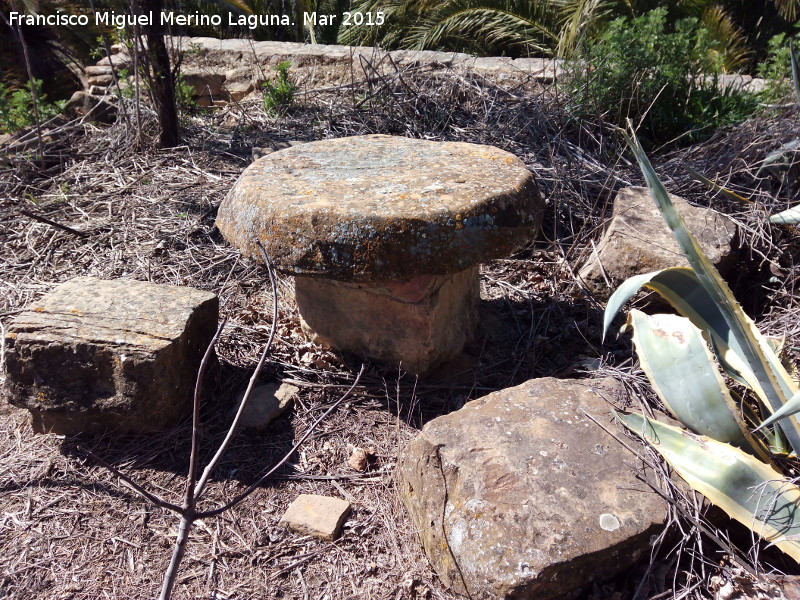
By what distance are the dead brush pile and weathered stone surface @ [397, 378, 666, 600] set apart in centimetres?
12

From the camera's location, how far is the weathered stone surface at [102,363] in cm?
241

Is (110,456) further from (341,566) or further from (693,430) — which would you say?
(693,430)

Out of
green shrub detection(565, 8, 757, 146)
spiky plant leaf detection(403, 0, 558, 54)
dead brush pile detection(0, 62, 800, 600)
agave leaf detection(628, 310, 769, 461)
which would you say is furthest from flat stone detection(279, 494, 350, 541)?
Result: spiky plant leaf detection(403, 0, 558, 54)

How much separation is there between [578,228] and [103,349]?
2435 mm

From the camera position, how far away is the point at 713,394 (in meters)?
2.00

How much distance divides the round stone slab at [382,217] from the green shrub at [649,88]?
180 cm

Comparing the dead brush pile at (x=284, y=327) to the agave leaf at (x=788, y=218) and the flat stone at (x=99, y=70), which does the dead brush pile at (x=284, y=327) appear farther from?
the flat stone at (x=99, y=70)

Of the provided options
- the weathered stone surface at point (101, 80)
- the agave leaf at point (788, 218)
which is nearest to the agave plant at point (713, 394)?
the agave leaf at point (788, 218)

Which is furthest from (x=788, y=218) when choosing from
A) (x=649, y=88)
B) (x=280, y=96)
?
(x=280, y=96)

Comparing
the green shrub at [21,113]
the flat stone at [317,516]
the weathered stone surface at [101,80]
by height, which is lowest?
the weathered stone surface at [101,80]

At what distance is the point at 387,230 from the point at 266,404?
0.93 metres

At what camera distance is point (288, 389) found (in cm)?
274

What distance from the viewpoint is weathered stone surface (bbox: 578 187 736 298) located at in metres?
2.94

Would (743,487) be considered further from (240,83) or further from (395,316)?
(240,83)
